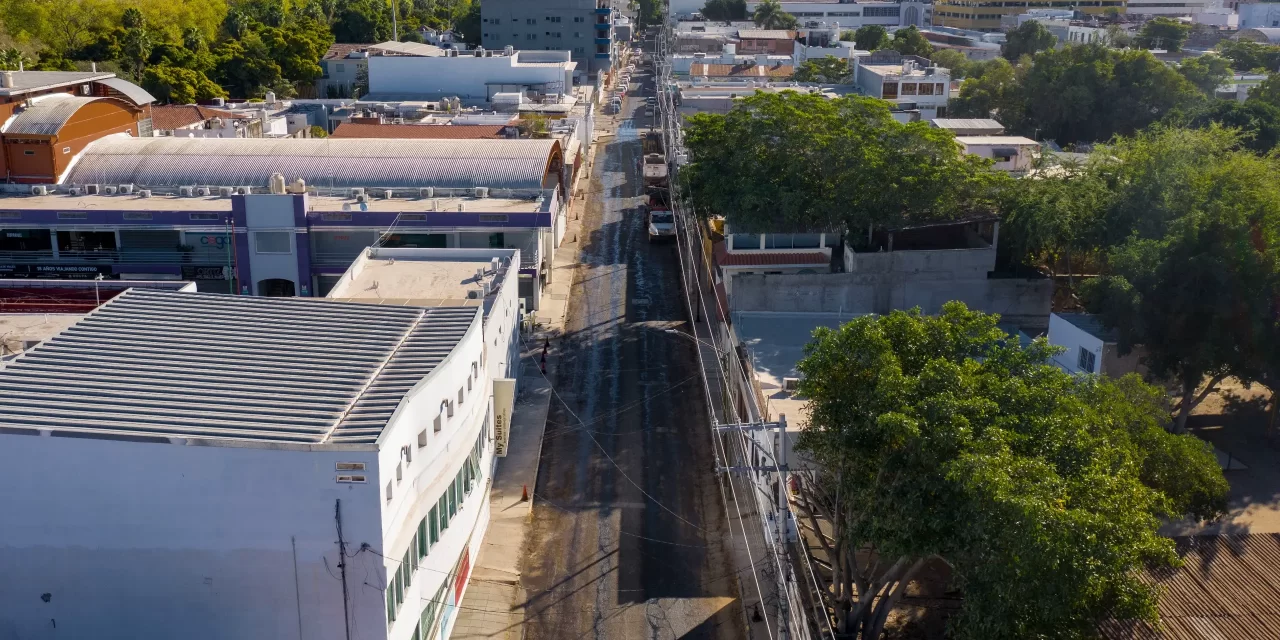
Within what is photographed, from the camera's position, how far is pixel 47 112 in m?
48.7

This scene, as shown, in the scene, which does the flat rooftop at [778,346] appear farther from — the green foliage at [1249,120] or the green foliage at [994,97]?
the green foliage at [994,97]

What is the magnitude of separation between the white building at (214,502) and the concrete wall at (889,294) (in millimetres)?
21245

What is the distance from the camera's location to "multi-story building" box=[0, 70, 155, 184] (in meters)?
47.4

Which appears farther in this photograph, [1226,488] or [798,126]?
[798,126]

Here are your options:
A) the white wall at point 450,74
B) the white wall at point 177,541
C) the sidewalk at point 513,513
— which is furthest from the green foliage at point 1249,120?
the white wall at point 177,541

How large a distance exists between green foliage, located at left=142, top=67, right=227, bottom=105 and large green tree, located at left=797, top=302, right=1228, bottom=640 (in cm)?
7417

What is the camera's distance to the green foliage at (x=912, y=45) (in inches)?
4535

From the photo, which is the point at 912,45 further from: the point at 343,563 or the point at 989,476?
the point at 343,563

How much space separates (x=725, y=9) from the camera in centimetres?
17462

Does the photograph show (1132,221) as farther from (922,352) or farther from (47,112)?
(47,112)

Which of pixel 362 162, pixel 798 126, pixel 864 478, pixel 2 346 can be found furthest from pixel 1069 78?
pixel 2 346

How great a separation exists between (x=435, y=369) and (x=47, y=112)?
34.8m

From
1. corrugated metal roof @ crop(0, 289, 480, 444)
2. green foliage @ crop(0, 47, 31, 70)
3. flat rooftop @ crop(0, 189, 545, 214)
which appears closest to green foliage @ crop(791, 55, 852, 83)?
flat rooftop @ crop(0, 189, 545, 214)

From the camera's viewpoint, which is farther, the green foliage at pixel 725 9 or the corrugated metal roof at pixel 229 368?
the green foliage at pixel 725 9
